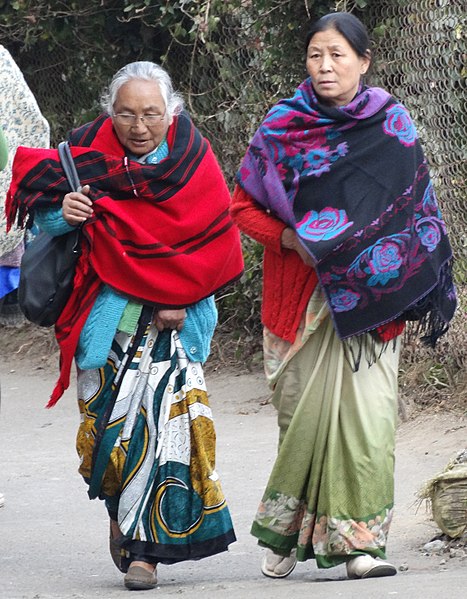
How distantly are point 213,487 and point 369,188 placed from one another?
121 centimetres

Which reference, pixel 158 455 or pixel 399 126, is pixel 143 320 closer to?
pixel 158 455

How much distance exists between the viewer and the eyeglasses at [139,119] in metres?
4.83

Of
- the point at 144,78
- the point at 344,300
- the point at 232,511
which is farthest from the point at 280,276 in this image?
the point at 232,511

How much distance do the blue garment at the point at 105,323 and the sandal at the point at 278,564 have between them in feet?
2.50

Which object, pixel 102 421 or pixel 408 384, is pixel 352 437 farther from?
pixel 408 384

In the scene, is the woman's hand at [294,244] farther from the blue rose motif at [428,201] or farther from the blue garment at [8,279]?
the blue garment at [8,279]

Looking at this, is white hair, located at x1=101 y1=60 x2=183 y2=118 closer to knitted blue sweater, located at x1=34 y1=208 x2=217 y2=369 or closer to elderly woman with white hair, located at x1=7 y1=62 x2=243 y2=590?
elderly woman with white hair, located at x1=7 y1=62 x2=243 y2=590

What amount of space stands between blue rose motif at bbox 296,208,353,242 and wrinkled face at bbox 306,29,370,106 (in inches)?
15.3

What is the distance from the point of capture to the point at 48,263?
4957 millimetres

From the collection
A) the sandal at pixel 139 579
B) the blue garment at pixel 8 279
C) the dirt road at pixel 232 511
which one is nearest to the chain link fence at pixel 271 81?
the dirt road at pixel 232 511

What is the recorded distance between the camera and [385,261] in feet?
15.4

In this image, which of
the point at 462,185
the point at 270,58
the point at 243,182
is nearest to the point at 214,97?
the point at 270,58

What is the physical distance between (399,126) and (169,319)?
3.48 feet

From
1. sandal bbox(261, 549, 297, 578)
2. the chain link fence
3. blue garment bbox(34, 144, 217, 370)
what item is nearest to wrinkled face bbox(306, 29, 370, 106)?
blue garment bbox(34, 144, 217, 370)
